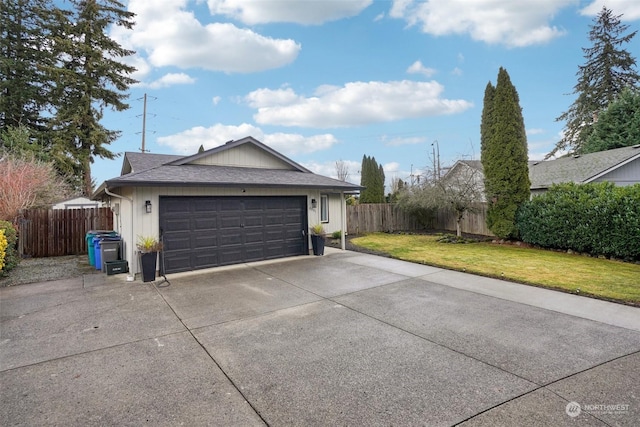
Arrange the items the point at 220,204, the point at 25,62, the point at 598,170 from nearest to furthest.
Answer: the point at 220,204 < the point at 598,170 < the point at 25,62

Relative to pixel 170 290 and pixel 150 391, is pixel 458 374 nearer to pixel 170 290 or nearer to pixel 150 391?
pixel 150 391

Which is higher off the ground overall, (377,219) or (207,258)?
(377,219)

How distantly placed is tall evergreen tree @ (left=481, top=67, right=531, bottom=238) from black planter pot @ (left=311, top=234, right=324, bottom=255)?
7945 mm

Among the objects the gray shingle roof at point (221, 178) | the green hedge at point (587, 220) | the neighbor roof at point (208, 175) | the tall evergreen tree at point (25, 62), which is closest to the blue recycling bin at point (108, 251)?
the neighbor roof at point (208, 175)

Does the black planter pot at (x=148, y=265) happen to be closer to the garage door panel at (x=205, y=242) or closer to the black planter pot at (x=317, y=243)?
the garage door panel at (x=205, y=242)

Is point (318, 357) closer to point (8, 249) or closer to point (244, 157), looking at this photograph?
point (244, 157)

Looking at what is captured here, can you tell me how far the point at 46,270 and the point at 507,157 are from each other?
53.2 feet

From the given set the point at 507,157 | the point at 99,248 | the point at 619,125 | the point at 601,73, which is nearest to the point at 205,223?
the point at 99,248

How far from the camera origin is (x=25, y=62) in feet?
62.4

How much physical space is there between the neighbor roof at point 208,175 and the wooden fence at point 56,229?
7.59ft

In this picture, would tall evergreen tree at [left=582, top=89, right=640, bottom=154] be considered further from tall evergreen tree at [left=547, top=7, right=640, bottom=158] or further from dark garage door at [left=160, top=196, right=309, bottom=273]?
dark garage door at [left=160, top=196, right=309, bottom=273]

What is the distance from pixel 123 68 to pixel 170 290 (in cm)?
2071

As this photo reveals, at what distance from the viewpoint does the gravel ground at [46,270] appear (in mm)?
7656

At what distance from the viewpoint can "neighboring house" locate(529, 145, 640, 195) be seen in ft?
48.6
